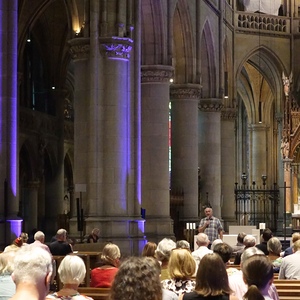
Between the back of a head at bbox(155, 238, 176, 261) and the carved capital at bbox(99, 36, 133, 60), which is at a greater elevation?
the carved capital at bbox(99, 36, 133, 60)

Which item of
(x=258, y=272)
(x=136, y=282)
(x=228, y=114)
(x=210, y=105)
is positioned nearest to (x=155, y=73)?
(x=210, y=105)

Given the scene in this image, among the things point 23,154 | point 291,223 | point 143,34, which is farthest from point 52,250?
point 291,223

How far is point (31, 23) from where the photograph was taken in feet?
113

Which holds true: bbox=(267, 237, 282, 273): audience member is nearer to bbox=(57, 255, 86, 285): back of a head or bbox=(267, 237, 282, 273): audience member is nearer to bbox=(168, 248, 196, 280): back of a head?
bbox=(168, 248, 196, 280): back of a head

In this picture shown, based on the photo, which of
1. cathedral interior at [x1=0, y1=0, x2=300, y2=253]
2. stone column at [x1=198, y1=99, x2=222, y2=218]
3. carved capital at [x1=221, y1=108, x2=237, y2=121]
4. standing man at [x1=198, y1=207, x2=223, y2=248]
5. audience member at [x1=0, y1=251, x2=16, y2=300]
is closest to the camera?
audience member at [x1=0, y1=251, x2=16, y2=300]

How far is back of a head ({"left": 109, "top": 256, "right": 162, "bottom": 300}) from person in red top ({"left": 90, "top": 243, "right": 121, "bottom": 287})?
5570 millimetres

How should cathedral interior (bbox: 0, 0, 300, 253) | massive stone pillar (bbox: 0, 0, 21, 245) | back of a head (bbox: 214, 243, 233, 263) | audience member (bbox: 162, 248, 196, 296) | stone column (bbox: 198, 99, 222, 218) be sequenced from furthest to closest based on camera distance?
stone column (bbox: 198, 99, 222, 218) → cathedral interior (bbox: 0, 0, 300, 253) → massive stone pillar (bbox: 0, 0, 21, 245) → back of a head (bbox: 214, 243, 233, 263) → audience member (bbox: 162, 248, 196, 296)

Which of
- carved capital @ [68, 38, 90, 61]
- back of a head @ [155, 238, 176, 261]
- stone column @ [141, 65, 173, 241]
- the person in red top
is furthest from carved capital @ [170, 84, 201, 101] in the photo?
the person in red top

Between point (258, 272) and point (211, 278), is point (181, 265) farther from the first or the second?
point (211, 278)

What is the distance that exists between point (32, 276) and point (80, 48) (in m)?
20.7

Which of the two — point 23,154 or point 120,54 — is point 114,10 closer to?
point 120,54

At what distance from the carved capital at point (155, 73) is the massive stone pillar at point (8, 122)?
1061cm

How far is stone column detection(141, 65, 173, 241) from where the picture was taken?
100 feet

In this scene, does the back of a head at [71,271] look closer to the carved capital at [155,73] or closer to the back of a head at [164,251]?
the back of a head at [164,251]
